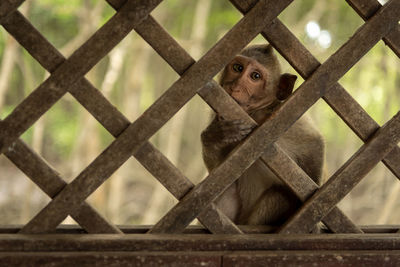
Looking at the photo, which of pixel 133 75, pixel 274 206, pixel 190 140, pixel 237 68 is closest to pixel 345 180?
pixel 274 206

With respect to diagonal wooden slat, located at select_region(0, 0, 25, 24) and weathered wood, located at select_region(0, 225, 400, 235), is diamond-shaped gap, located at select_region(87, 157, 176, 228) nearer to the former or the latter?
weathered wood, located at select_region(0, 225, 400, 235)

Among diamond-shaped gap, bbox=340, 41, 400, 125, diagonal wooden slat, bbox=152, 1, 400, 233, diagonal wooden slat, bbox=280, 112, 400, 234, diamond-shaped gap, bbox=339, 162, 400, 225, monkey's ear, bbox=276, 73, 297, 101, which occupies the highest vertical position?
diagonal wooden slat, bbox=152, 1, 400, 233

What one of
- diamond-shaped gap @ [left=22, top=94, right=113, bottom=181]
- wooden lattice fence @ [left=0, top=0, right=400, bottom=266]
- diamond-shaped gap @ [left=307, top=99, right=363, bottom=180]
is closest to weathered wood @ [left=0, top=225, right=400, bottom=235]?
wooden lattice fence @ [left=0, top=0, right=400, bottom=266]

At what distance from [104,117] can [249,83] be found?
1406 millimetres

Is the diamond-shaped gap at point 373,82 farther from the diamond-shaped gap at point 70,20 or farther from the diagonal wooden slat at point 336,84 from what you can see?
the diagonal wooden slat at point 336,84

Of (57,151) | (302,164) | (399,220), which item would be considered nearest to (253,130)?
(302,164)

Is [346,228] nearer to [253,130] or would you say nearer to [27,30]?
[253,130]

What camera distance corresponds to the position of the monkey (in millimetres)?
2619

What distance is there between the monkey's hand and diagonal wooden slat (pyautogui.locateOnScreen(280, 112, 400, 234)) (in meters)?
0.34

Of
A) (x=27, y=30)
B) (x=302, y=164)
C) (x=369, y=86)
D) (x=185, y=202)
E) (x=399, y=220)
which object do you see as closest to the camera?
(x=27, y=30)

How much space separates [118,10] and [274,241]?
3.01 ft

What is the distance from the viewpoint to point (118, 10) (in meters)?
1.70

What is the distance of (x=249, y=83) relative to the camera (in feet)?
9.82

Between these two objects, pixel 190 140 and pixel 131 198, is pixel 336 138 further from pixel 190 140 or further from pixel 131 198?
pixel 131 198
